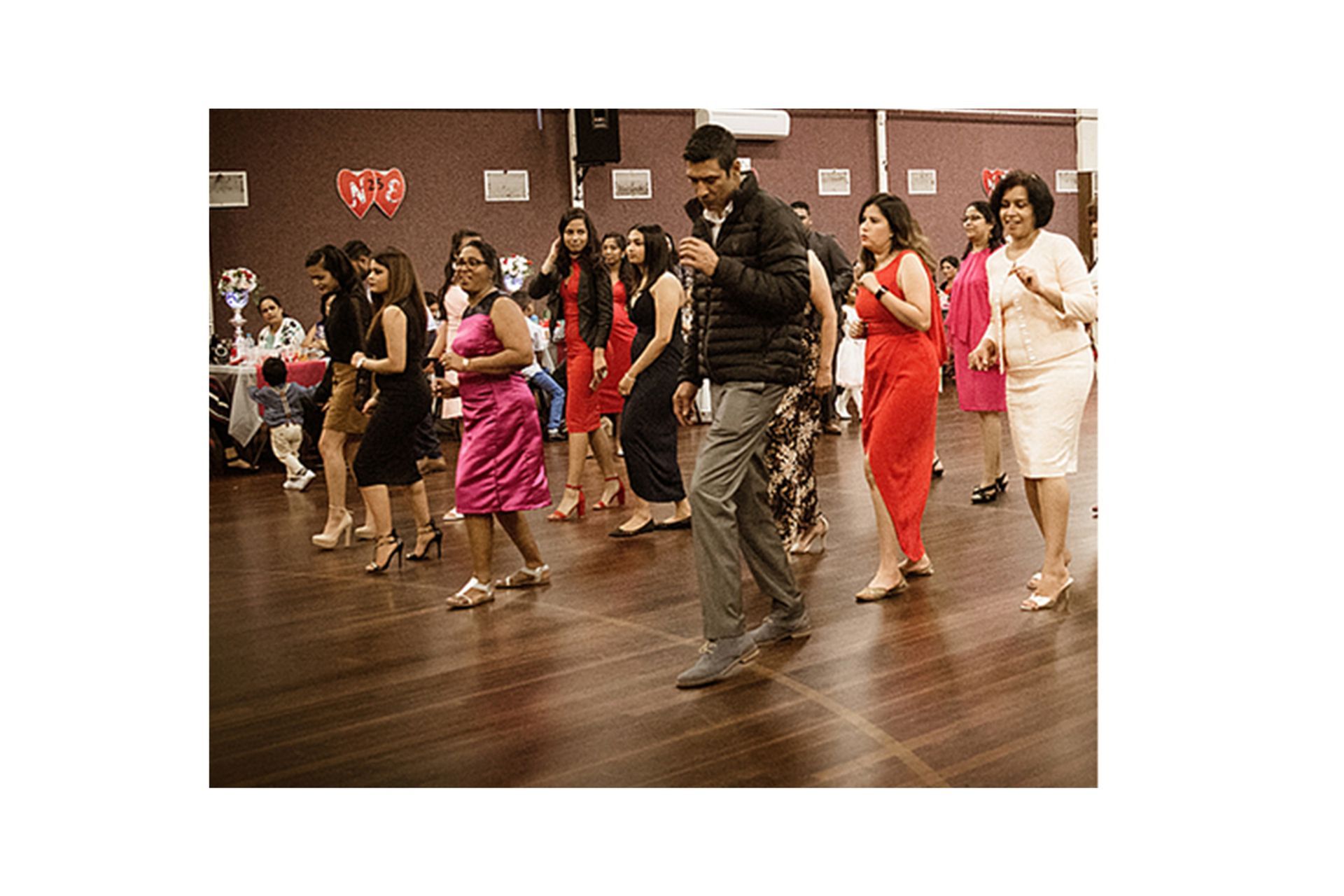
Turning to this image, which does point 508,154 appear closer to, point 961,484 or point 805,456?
point 805,456

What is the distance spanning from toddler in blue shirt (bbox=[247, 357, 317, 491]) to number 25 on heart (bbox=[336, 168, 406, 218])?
3.09ft

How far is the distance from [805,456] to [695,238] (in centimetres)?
163

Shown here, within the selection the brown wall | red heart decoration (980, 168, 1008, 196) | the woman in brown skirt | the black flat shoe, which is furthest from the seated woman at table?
red heart decoration (980, 168, 1008, 196)

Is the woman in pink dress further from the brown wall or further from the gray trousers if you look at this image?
the gray trousers

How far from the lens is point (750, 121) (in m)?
5.45

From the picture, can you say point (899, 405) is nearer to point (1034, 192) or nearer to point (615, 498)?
point (1034, 192)

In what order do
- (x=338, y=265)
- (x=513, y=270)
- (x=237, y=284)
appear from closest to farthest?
(x=338, y=265) → (x=513, y=270) → (x=237, y=284)

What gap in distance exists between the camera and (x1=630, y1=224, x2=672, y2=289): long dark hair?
16.7ft

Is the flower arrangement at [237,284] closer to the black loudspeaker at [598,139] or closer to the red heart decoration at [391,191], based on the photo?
the red heart decoration at [391,191]

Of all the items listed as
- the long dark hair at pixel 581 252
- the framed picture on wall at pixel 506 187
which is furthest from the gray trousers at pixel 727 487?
the framed picture on wall at pixel 506 187

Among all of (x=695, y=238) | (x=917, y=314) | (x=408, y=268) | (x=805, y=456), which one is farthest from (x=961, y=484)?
(x=695, y=238)

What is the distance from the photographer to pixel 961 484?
643cm

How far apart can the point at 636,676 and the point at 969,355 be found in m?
2.91

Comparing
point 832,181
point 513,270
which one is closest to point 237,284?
point 513,270
